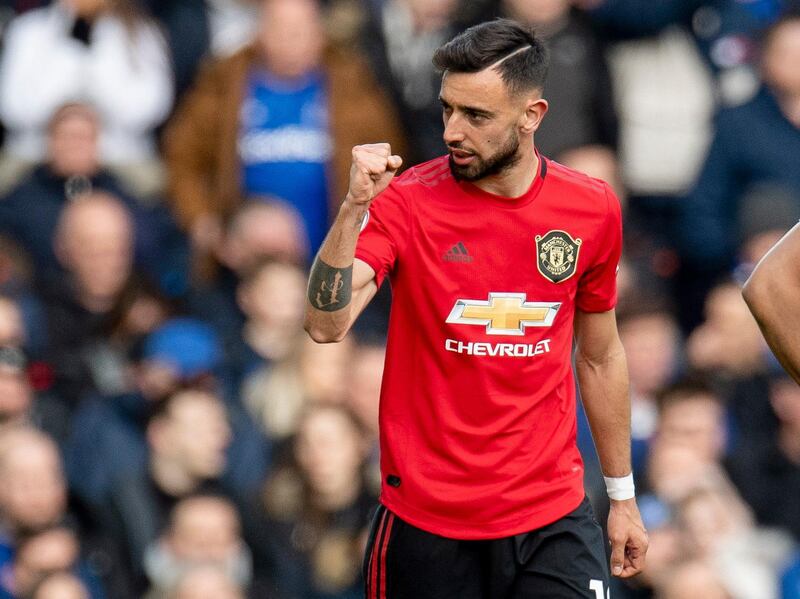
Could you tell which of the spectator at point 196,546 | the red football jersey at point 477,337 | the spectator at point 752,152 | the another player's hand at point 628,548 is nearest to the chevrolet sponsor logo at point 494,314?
the red football jersey at point 477,337

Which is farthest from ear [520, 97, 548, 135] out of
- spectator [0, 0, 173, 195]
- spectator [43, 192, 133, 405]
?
spectator [0, 0, 173, 195]

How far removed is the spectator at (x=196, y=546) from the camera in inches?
307

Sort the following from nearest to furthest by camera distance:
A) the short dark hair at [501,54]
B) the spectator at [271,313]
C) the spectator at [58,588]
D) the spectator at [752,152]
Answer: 1. the short dark hair at [501,54]
2. the spectator at [58,588]
3. the spectator at [271,313]
4. the spectator at [752,152]

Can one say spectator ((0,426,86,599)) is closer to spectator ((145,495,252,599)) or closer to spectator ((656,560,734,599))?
spectator ((145,495,252,599))

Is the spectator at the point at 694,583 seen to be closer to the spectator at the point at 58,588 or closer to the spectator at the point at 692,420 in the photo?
the spectator at the point at 692,420

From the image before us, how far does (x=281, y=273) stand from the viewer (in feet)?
29.3

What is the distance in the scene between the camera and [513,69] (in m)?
5.26

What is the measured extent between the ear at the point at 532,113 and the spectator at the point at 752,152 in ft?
14.3

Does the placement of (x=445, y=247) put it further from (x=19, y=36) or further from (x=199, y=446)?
(x=19, y=36)

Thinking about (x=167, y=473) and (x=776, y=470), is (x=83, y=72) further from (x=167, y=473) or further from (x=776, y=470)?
(x=776, y=470)

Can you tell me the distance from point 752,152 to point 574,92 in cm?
99

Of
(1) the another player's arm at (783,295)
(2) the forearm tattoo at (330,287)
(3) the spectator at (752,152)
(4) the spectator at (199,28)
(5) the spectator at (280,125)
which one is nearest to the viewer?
(1) the another player's arm at (783,295)

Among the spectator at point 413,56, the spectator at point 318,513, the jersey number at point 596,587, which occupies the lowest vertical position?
the spectator at point 318,513

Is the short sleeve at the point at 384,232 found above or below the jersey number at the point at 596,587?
above
